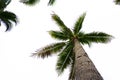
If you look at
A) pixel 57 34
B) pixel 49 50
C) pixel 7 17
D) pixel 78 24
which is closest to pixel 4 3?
pixel 7 17

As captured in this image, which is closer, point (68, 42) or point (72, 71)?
point (72, 71)

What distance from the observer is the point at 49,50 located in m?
16.2

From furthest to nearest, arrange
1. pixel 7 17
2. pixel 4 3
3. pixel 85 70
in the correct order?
pixel 7 17 → pixel 4 3 → pixel 85 70

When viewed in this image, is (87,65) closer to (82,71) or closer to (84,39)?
(82,71)

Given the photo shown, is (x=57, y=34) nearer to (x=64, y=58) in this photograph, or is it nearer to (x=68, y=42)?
(x=68, y=42)

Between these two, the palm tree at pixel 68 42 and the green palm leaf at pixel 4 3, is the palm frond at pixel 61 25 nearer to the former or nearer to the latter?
the palm tree at pixel 68 42

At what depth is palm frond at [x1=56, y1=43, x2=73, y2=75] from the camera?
15.9 meters

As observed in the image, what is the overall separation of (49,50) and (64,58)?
104 centimetres

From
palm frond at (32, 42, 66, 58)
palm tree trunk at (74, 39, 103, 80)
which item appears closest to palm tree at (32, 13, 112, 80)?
palm frond at (32, 42, 66, 58)

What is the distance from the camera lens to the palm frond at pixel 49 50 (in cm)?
1560

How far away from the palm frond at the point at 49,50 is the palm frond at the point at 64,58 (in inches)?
17.8

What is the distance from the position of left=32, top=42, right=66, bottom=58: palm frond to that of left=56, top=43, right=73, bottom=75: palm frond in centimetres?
45

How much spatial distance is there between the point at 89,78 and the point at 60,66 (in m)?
6.95

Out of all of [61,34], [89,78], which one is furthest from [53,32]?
[89,78]
